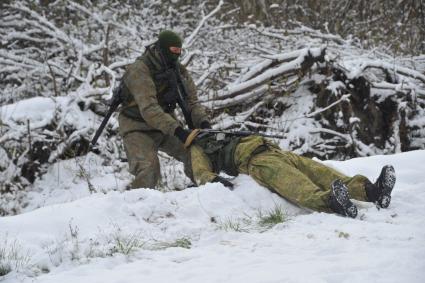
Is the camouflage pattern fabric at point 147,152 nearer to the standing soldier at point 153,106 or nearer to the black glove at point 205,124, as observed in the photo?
the standing soldier at point 153,106

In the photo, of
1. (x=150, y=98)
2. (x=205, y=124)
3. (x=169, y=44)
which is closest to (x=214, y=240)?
(x=150, y=98)

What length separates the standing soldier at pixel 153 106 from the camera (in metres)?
4.79

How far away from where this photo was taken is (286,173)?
3.76 m

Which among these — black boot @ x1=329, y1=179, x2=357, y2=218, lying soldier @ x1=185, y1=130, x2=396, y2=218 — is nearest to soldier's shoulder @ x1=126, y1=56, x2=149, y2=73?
lying soldier @ x1=185, y1=130, x2=396, y2=218

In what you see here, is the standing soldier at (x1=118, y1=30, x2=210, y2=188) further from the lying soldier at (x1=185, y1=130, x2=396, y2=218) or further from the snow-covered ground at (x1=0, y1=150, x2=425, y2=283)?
the snow-covered ground at (x1=0, y1=150, x2=425, y2=283)

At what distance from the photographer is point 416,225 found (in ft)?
9.91

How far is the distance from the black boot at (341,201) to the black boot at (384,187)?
26 cm

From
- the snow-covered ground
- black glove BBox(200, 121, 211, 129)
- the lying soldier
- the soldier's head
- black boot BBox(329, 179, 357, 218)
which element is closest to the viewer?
the snow-covered ground

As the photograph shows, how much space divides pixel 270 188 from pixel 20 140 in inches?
189

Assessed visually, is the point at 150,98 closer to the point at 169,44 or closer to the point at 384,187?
the point at 169,44

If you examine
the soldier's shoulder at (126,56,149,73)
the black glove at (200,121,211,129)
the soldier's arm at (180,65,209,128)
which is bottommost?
the black glove at (200,121,211,129)

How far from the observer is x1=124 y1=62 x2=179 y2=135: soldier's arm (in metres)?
4.68

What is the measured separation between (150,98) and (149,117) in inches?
7.3

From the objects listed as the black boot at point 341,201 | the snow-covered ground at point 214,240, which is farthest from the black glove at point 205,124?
the black boot at point 341,201
